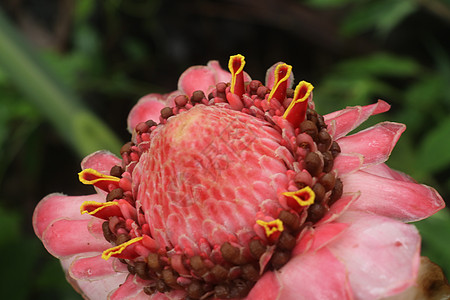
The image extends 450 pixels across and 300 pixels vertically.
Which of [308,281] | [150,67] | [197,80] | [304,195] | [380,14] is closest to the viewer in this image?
[308,281]

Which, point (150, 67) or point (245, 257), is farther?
point (150, 67)

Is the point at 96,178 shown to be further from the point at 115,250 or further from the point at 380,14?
the point at 380,14

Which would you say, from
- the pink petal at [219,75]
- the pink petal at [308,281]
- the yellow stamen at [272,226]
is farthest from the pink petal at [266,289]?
the pink petal at [219,75]

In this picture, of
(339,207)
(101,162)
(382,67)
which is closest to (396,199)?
(339,207)

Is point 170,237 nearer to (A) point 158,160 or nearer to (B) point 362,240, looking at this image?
(A) point 158,160

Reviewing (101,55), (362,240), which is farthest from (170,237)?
(101,55)

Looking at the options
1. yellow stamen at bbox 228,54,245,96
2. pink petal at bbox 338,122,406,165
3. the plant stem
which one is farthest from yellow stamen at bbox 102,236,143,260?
the plant stem
